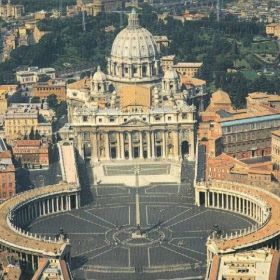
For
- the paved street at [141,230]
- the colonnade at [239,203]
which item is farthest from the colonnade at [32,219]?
the colonnade at [239,203]

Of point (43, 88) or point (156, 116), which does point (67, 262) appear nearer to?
point (156, 116)

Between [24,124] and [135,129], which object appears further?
[24,124]

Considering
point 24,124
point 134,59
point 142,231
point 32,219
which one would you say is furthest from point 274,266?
point 134,59

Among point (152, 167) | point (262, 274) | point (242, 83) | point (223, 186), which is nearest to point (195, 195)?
point (223, 186)

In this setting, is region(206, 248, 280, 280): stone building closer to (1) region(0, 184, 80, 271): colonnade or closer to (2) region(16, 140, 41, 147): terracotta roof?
(1) region(0, 184, 80, 271): colonnade

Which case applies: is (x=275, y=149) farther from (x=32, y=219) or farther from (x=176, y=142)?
(x=32, y=219)

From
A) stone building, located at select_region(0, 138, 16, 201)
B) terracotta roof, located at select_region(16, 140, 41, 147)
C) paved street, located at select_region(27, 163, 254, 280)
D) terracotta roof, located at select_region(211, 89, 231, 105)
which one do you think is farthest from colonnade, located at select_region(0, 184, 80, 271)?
terracotta roof, located at select_region(211, 89, 231, 105)

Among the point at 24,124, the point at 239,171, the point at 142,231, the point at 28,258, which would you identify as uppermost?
the point at 239,171
